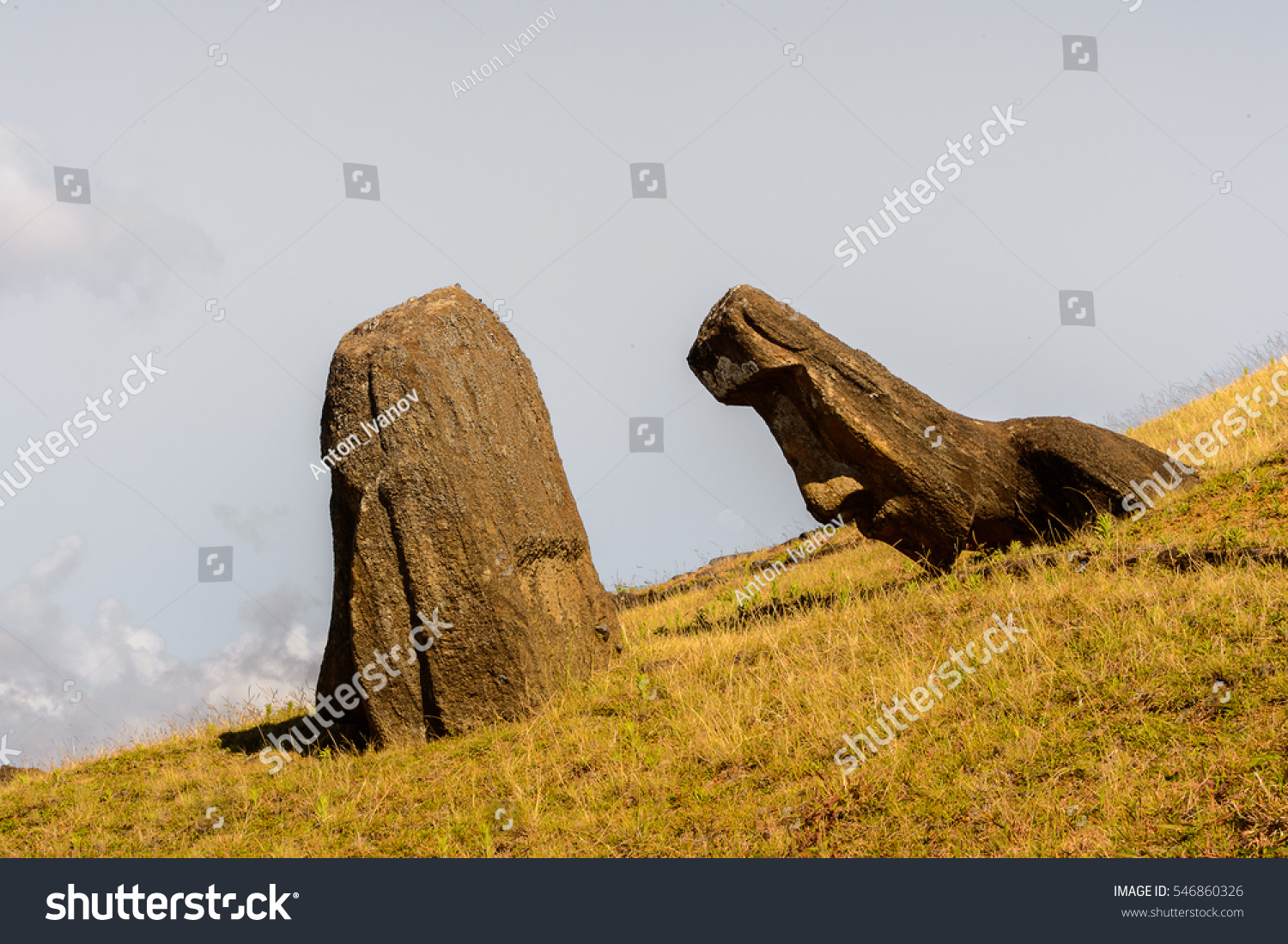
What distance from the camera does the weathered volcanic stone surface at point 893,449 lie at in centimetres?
1212

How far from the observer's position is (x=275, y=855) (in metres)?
7.50

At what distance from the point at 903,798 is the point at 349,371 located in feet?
20.5

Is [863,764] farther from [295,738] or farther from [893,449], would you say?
[295,738]

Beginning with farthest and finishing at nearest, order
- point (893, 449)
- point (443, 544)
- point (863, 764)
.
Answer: point (893, 449) < point (443, 544) < point (863, 764)

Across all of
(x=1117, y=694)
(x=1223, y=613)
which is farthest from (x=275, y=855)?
(x=1223, y=613)

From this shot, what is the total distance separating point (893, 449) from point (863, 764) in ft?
18.0

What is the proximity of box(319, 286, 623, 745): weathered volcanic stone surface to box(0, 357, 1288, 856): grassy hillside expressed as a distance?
43 centimetres

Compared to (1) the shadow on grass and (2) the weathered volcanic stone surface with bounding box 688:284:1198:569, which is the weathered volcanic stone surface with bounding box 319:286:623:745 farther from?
(2) the weathered volcanic stone surface with bounding box 688:284:1198:569

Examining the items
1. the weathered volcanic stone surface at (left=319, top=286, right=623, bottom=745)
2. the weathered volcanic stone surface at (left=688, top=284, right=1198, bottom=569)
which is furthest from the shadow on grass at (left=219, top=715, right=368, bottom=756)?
the weathered volcanic stone surface at (left=688, top=284, right=1198, bottom=569)

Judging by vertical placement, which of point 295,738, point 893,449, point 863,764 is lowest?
point 863,764

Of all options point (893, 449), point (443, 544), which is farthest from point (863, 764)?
point (893, 449)

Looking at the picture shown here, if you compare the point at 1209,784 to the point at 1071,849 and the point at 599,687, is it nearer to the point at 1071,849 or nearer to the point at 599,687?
the point at 1071,849

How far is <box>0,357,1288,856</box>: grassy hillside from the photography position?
6410 mm

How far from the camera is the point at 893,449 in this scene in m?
12.2
